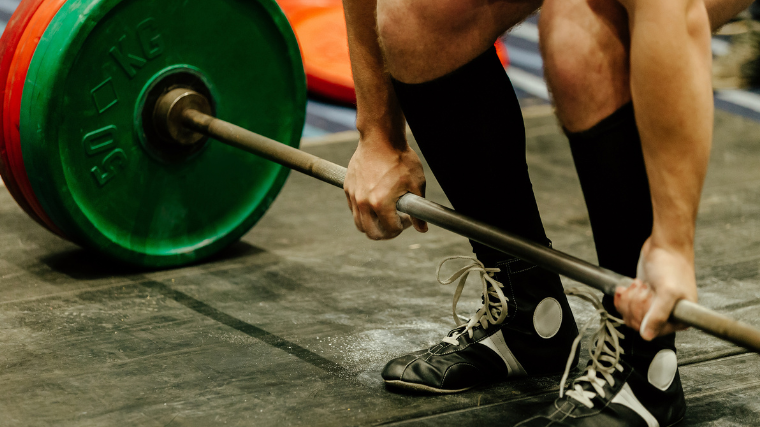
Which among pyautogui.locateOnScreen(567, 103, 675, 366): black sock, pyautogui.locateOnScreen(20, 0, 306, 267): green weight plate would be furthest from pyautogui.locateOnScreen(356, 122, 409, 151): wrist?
pyautogui.locateOnScreen(20, 0, 306, 267): green weight plate

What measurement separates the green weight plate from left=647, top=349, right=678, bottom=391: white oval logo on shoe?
94 cm

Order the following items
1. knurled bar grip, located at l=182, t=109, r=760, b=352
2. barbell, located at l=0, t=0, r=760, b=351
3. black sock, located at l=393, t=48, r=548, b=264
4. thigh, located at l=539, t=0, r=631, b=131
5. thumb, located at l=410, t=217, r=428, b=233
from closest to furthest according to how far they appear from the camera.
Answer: knurled bar grip, located at l=182, t=109, r=760, b=352, thigh, located at l=539, t=0, r=631, b=131, black sock, located at l=393, t=48, r=548, b=264, thumb, located at l=410, t=217, r=428, b=233, barbell, located at l=0, t=0, r=760, b=351

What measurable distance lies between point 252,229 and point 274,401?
0.81 meters

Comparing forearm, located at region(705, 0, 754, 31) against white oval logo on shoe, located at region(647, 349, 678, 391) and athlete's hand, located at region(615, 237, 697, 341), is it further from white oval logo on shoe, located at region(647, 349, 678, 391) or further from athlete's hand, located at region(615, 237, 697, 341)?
white oval logo on shoe, located at region(647, 349, 678, 391)

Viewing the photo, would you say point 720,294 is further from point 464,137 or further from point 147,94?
point 147,94

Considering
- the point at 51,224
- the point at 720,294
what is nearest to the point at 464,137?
the point at 720,294

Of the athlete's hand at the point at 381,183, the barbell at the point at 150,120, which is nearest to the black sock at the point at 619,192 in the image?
the athlete's hand at the point at 381,183

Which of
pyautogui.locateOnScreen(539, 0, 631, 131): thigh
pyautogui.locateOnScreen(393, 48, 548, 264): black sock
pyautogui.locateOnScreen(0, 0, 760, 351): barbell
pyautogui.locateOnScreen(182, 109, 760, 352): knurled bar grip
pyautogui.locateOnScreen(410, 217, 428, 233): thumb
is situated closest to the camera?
pyautogui.locateOnScreen(182, 109, 760, 352): knurled bar grip

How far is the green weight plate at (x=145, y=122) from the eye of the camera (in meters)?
1.45

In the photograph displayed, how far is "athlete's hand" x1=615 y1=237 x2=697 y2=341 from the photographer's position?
88cm

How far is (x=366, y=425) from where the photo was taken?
1.07 metres

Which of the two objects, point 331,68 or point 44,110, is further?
point 331,68

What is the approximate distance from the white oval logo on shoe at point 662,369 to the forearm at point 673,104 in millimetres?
188

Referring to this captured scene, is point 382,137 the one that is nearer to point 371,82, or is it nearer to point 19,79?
point 371,82
